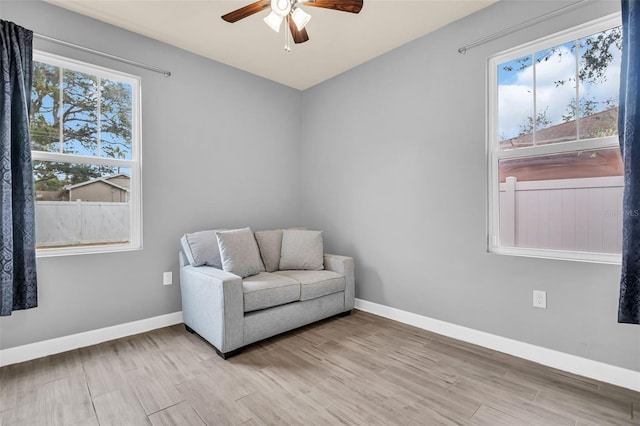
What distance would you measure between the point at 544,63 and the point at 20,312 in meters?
Result: 4.41

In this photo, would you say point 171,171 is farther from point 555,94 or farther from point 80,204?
point 555,94

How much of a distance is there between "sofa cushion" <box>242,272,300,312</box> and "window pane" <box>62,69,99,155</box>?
6.04 feet

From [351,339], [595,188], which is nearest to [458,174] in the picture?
[595,188]

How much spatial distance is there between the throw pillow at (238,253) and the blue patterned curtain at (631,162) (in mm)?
2658

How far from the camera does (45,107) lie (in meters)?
2.50

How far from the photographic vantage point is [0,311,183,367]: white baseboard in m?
2.28

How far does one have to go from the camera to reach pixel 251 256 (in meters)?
2.91

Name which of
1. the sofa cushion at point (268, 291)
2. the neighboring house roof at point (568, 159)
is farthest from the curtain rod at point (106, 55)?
the neighboring house roof at point (568, 159)

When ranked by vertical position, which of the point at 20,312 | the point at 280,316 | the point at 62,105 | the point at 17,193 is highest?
the point at 62,105

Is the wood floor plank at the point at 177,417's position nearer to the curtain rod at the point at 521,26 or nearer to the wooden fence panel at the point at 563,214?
the wooden fence panel at the point at 563,214

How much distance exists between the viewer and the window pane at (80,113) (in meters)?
2.59

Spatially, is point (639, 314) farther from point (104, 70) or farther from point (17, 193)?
point (104, 70)

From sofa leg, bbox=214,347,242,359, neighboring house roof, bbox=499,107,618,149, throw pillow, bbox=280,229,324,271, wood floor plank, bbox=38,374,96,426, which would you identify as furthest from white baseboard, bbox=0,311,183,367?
neighboring house roof, bbox=499,107,618,149

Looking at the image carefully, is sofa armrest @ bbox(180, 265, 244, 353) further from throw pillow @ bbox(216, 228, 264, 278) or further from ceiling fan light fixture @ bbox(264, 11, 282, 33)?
ceiling fan light fixture @ bbox(264, 11, 282, 33)
